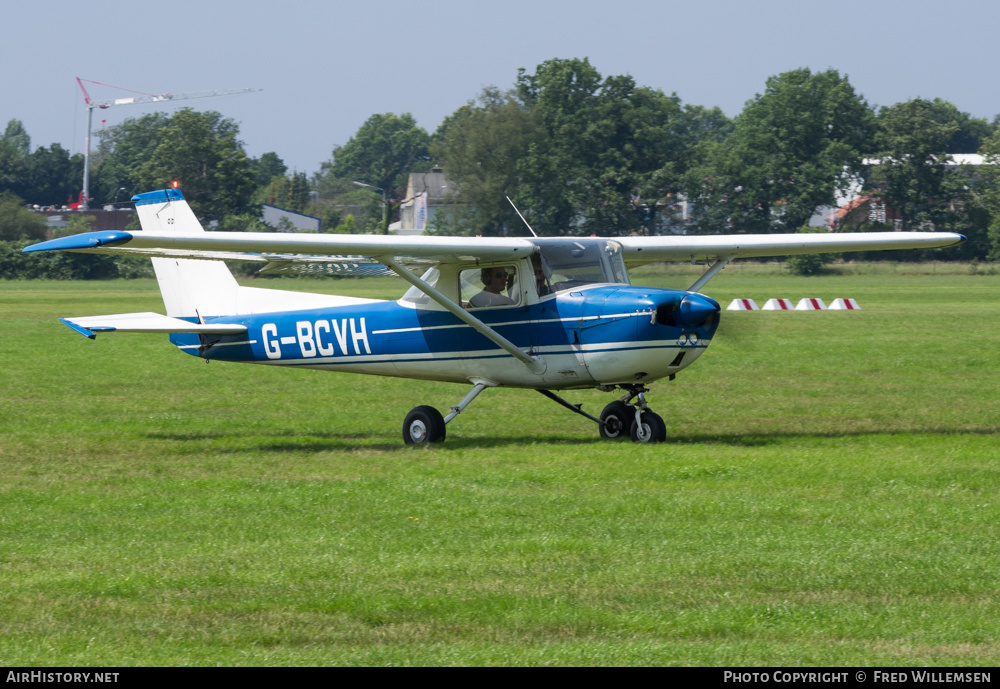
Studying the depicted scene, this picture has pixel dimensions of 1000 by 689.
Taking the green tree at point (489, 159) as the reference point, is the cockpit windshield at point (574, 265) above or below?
below

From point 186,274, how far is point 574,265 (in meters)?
5.10

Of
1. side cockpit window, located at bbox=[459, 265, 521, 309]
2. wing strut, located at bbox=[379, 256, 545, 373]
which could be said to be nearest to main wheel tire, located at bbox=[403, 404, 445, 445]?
wing strut, located at bbox=[379, 256, 545, 373]

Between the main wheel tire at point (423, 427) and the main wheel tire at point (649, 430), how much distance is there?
205 cm

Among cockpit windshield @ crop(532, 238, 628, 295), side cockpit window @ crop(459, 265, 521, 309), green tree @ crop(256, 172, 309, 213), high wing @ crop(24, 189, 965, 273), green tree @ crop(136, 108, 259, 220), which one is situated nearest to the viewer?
high wing @ crop(24, 189, 965, 273)

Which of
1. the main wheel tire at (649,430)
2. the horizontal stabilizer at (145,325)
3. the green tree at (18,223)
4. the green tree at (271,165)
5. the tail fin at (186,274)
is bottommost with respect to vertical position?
the main wheel tire at (649,430)

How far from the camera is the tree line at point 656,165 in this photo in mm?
72812

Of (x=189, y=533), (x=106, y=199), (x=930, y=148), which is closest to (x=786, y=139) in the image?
(x=930, y=148)

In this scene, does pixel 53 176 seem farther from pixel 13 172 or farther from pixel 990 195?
pixel 990 195

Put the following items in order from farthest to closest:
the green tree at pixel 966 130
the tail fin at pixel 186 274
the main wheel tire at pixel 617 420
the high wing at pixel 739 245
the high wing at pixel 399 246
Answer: the green tree at pixel 966 130
the tail fin at pixel 186 274
the high wing at pixel 739 245
the main wheel tire at pixel 617 420
the high wing at pixel 399 246

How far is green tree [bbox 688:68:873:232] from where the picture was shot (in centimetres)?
7988

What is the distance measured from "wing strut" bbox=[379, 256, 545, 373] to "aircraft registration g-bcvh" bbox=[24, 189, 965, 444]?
0.06 feet

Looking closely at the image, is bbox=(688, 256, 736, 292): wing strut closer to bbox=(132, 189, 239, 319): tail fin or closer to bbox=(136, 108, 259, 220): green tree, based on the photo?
bbox=(132, 189, 239, 319): tail fin

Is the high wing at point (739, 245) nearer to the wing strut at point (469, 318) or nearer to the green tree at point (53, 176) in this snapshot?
the wing strut at point (469, 318)

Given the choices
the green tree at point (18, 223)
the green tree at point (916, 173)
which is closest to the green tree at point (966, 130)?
the green tree at point (916, 173)
